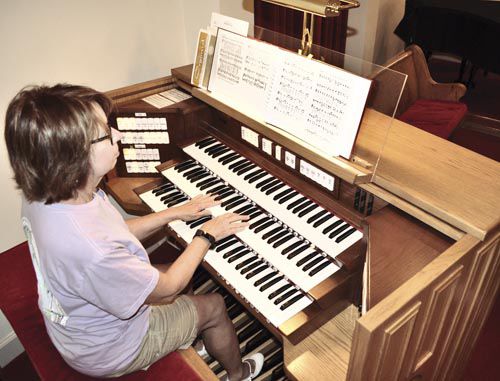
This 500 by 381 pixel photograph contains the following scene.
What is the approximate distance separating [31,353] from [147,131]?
3.97 ft

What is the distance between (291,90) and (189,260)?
80 centimetres

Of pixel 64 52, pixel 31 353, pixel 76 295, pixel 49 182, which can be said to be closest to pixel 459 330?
pixel 76 295

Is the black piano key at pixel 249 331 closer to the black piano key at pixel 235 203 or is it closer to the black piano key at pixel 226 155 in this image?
the black piano key at pixel 235 203

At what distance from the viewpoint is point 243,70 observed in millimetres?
2010

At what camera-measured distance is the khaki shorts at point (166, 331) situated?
1.65 meters

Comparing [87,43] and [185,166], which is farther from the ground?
[87,43]

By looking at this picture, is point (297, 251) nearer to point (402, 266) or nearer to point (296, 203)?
point (296, 203)

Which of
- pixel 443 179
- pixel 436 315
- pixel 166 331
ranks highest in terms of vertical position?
pixel 443 179

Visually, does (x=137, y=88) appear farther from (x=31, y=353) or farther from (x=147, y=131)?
(x=31, y=353)

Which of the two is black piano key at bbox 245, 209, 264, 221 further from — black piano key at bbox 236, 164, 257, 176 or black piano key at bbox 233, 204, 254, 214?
black piano key at bbox 236, 164, 257, 176

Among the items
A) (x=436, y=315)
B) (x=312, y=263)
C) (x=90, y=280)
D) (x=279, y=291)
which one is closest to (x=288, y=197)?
(x=312, y=263)

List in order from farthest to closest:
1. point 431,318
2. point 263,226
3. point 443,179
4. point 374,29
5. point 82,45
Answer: point 374,29 < point 82,45 < point 263,226 < point 443,179 < point 431,318

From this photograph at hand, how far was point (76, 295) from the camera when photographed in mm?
1412

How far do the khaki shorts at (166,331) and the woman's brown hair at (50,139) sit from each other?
0.64 m
